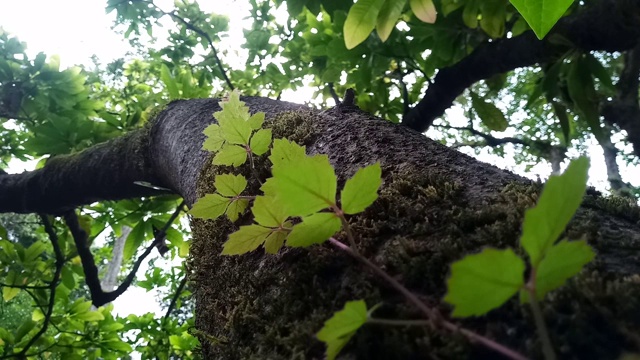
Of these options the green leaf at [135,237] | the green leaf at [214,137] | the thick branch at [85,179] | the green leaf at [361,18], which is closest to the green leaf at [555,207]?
the green leaf at [214,137]

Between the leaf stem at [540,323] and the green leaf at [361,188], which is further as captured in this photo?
the green leaf at [361,188]

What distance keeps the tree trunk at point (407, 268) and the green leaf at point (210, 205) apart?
96mm

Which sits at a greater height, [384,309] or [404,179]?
[404,179]

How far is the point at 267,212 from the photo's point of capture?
504 mm

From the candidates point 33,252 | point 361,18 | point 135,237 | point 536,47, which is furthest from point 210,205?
point 33,252

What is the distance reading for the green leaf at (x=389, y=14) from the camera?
1155 mm

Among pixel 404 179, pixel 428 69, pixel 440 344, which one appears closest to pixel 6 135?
pixel 428 69

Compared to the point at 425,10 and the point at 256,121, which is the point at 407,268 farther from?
the point at 425,10

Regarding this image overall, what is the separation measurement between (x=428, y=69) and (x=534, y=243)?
2073 millimetres

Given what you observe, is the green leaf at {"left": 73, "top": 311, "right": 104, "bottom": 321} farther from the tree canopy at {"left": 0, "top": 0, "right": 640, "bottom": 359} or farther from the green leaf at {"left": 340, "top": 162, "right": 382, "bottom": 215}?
the green leaf at {"left": 340, "top": 162, "right": 382, "bottom": 215}

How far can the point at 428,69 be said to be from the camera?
2.21m

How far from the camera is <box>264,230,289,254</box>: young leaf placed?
53 centimetres

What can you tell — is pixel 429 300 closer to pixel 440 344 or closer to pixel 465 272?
pixel 440 344

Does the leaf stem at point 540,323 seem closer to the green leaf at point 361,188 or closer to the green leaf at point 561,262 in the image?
the green leaf at point 561,262
